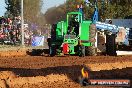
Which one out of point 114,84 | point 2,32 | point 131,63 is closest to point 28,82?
point 114,84

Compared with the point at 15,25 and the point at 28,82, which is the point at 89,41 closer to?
the point at 28,82

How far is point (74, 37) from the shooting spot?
871 inches

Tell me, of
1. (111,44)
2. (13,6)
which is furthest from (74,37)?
(13,6)

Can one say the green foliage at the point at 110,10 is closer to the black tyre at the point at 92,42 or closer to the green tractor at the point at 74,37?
the black tyre at the point at 92,42

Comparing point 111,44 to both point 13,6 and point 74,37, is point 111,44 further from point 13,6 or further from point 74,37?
point 13,6

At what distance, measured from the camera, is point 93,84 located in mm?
8492

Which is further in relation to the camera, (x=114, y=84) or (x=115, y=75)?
(x=115, y=75)

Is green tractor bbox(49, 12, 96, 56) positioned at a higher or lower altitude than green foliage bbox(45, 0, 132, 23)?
lower

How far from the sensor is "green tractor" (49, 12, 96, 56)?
22.0 meters

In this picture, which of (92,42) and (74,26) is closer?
(92,42)

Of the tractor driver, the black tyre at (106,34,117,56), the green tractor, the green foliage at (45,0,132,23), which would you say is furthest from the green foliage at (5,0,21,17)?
the tractor driver

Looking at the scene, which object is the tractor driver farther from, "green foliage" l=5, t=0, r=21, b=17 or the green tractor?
"green foliage" l=5, t=0, r=21, b=17

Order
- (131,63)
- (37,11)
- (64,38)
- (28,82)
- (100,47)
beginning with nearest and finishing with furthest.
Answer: (28,82) < (131,63) < (64,38) < (100,47) < (37,11)

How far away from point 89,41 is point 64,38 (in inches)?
55.6
